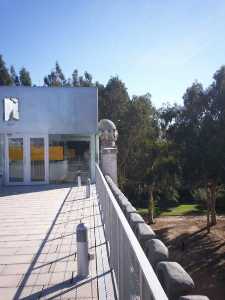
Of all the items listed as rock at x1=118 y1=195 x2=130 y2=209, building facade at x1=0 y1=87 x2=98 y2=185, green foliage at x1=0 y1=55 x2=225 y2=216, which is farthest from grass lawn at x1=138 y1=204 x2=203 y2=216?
rock at x1=118 y1=195 x2=130 y2=209

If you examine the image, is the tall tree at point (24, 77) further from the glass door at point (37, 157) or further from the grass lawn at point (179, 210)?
the glass door at point (37, 157)

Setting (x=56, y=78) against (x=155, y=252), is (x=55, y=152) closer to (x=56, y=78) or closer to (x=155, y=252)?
(x=155, y=252)

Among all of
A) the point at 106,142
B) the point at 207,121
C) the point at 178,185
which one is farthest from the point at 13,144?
the point at 178,185

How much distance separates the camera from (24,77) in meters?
50.4

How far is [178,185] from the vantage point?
3086 centimetres

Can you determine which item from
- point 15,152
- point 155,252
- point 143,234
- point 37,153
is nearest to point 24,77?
point 15,152

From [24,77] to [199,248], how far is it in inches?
1434

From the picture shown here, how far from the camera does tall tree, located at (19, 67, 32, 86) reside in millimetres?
50281

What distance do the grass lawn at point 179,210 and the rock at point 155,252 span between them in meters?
28.9

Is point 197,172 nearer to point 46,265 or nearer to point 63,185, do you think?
point 63,185

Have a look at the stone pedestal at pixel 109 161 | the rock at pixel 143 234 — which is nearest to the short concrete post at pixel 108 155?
the stone pedestal at pixel 109 161

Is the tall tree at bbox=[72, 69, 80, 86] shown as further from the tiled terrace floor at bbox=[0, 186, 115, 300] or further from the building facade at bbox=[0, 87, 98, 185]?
the tiled terrace floor at bbox=[0, 186, 115, 300]

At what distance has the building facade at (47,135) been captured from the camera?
51.1 ft

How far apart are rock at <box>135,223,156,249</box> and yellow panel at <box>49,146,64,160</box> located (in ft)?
38.8
